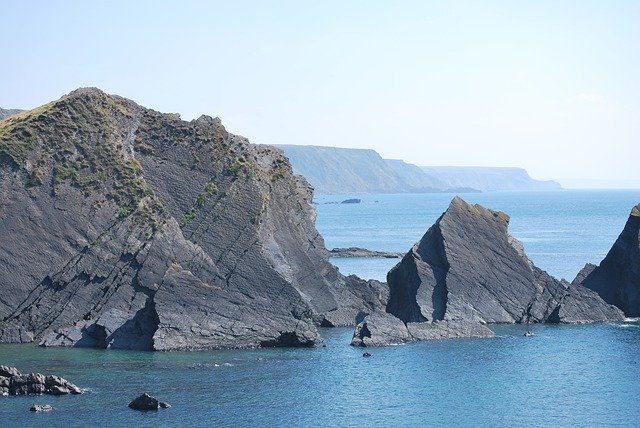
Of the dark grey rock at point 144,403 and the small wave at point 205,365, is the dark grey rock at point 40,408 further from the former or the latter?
the small wave at point 205,365

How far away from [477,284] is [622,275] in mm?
14875

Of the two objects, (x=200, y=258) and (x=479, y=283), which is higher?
(x=200, y=258)

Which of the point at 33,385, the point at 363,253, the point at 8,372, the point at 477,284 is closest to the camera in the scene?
the point at 33,385

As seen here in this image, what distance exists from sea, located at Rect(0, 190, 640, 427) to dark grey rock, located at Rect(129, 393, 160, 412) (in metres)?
0.42

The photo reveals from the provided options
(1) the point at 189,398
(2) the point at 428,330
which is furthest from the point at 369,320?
(1) the point at 189,398

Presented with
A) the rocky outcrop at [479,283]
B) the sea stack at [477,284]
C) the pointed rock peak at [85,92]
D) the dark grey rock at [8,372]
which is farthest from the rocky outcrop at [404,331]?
the pointed rock peak at [85,92]

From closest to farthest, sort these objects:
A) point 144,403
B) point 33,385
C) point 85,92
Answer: point 144,403
point 33,385
point 85,92

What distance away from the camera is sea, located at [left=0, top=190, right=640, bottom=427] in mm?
54688

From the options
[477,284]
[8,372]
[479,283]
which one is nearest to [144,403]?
[8,372]

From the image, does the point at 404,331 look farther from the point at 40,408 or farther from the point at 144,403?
the point at 40,408

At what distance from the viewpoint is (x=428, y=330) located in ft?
261

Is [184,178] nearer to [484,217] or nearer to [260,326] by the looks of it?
[260,326]

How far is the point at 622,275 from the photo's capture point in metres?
92.9

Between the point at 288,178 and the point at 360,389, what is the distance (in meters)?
36.4
